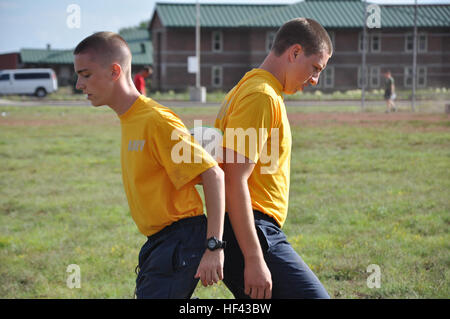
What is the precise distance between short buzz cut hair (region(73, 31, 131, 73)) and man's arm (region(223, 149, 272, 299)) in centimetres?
69

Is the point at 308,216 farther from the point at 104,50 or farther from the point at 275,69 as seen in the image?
the point at 104,50

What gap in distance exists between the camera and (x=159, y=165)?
276 cm

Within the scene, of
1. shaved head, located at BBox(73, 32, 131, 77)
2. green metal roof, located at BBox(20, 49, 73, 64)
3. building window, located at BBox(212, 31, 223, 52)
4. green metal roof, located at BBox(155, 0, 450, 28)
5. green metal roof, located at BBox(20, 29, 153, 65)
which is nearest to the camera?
shaved head, located at BBox(73, 32, 131, 77)

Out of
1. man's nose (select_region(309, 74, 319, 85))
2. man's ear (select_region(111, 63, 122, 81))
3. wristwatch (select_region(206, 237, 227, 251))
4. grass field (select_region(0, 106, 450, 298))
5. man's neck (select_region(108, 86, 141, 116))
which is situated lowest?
grass field (select_region(0, 106, 450, 298))

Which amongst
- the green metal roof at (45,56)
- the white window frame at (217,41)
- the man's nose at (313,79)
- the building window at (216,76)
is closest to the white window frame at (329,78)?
the building window at (216,76)

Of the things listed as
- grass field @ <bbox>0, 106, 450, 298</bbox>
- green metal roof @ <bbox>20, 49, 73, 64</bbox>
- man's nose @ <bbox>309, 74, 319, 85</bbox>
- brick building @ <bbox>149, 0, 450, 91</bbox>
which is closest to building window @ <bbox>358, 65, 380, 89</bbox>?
brick building @ <bbox>149, 0, 450, 91</bbox>

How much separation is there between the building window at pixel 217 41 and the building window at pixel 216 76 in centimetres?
153

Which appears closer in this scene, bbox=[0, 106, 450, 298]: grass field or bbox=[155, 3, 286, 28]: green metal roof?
bbox=[0, 106, 450, 298]: grass field

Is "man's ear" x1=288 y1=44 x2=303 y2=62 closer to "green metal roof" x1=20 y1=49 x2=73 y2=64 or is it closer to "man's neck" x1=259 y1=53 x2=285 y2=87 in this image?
"man's neck" x1=259 y1=53 x2=285 y2=87

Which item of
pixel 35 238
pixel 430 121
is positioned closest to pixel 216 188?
pixel 35 238

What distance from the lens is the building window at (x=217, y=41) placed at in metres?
49.8

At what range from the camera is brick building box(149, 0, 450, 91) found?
4572cm

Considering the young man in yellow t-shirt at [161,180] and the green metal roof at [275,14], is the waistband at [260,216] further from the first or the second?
the green metal roof at [275,14]

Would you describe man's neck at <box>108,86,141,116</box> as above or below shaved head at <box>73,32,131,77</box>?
below
